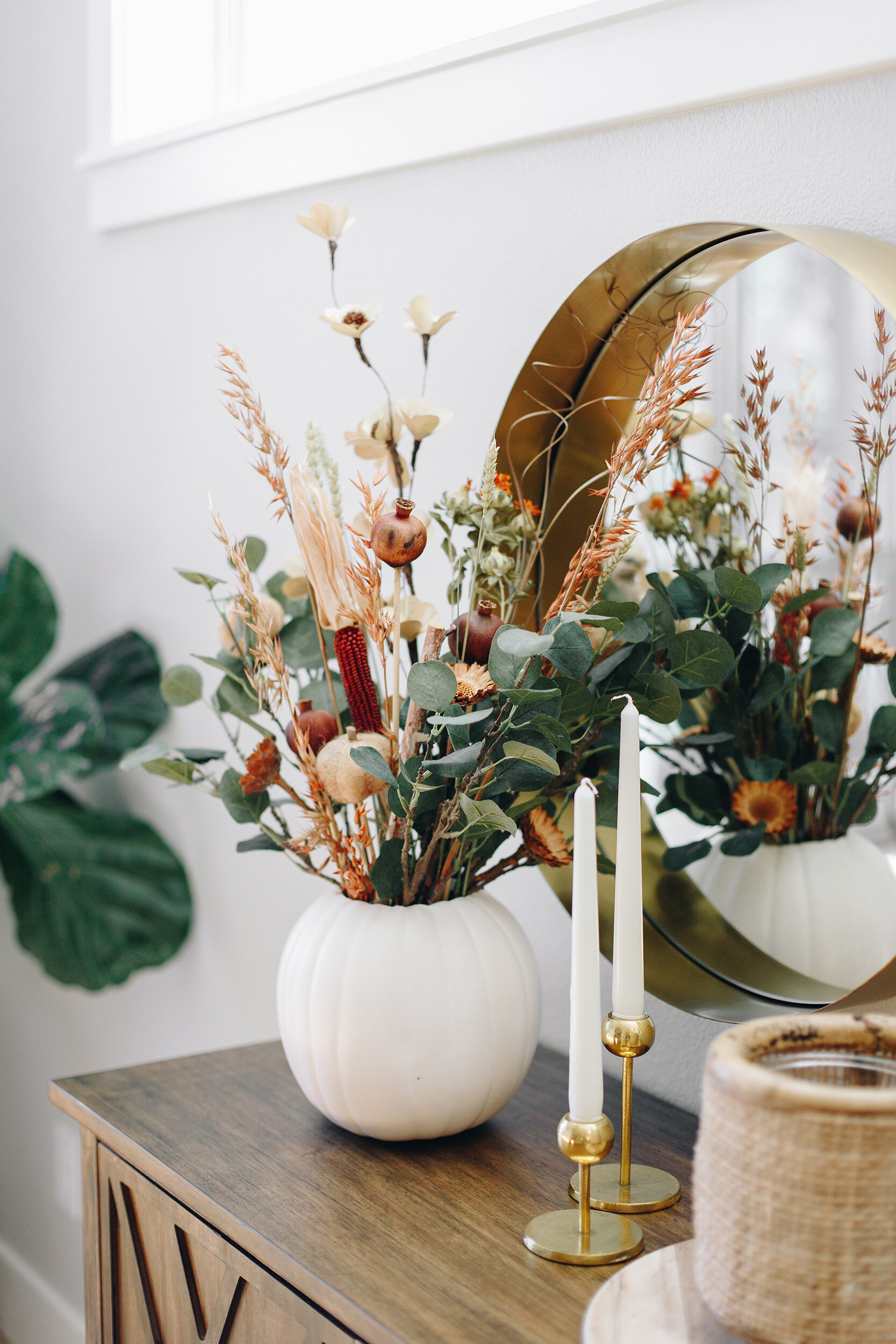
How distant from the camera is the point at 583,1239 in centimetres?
67

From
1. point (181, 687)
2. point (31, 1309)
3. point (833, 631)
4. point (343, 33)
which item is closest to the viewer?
point (833, 631)

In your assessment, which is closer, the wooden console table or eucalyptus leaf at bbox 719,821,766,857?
the wooden console table

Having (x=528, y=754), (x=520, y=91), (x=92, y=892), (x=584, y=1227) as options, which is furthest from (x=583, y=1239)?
(x=92, y=892)

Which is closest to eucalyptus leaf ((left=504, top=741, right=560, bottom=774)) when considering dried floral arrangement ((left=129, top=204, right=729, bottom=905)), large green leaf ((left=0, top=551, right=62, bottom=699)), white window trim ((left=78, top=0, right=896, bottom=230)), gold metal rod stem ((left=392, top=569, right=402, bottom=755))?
dried floral arrangement ((left=129, top=204, right=729, bottom=905))

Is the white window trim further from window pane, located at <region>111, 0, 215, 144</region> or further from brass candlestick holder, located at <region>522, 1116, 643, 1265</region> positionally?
brass candlestick holder, located at <region>522, 1116, 643, 1265</region>

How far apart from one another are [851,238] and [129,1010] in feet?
4.76

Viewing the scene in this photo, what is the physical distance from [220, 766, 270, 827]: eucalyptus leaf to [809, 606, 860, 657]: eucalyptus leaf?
0.42 meters

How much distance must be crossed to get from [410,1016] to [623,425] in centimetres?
49

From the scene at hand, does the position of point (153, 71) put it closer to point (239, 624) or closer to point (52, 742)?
point (52, 742)

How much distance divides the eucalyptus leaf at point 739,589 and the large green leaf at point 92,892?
101 centimetres

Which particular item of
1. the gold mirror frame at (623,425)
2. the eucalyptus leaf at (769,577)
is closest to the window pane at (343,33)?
the gold mirror frame at (623,425)

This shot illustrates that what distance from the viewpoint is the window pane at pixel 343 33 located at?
1.14 metres

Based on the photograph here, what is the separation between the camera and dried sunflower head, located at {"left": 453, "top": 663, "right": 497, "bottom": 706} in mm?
731

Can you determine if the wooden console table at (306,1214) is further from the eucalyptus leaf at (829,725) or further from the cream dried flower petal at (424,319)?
the cream dried flower petal at (424,319)
